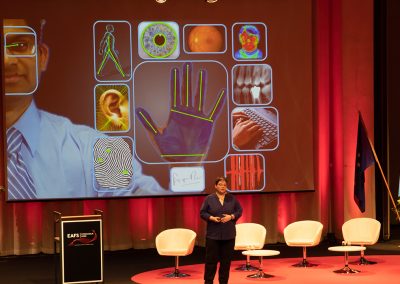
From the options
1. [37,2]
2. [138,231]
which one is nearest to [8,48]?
[37,2]

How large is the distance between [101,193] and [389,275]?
4540 millimetres

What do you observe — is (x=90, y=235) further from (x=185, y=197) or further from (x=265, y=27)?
(x=265, y=27)

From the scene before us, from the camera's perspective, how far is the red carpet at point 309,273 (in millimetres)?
9703

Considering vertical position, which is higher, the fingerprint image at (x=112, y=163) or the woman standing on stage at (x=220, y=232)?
the fingerprint image at (x=112, y=163)

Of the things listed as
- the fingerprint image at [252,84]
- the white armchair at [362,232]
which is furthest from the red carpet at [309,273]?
the fingerprint image at [252,84]

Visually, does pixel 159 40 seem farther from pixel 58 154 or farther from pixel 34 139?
pixel 34 139

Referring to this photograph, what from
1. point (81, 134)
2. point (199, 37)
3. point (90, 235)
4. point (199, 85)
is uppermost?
point (199, 37)

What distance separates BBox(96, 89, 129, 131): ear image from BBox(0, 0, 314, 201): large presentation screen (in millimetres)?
16

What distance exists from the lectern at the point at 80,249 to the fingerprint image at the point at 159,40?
4.01 metres

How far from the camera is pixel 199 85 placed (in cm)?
1230

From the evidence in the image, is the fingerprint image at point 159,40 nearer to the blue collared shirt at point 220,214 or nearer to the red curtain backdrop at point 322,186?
the red curtain backdrop at point 322,186

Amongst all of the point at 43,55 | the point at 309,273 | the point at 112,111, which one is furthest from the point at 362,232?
the point at 43,55

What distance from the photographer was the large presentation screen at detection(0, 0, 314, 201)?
1178cm

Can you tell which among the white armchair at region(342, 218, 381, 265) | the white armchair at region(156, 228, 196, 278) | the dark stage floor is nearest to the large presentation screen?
the dark stage floor
